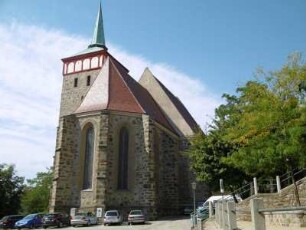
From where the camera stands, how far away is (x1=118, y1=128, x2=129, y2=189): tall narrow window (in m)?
28.5

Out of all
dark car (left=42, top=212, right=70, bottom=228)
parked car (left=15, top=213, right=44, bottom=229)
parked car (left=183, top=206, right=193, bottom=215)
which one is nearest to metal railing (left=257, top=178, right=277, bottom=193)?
parked car (left=183, top=206, right=193, bottom=215)

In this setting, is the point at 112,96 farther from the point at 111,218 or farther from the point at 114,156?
the point at 111,218

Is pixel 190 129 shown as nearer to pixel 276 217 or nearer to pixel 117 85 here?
pixel 117 85

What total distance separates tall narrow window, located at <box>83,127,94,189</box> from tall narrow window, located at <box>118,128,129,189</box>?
2242 millimetres

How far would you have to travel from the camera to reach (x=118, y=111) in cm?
2930

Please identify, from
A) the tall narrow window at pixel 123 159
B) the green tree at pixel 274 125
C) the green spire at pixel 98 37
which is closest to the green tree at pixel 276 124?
the green tree at pixel 274 125

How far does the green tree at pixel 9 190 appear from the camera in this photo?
38.1m

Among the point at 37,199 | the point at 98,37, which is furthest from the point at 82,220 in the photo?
the point at 37,199

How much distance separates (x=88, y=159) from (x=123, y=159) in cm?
277

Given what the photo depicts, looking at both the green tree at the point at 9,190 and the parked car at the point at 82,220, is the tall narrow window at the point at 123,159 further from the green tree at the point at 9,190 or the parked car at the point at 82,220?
the green tree at the point at 9,190

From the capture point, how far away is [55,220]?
2430 centimetres

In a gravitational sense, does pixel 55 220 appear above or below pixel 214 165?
below

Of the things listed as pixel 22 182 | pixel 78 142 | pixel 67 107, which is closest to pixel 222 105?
pixel 78 142

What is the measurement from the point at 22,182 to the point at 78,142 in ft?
52.6
